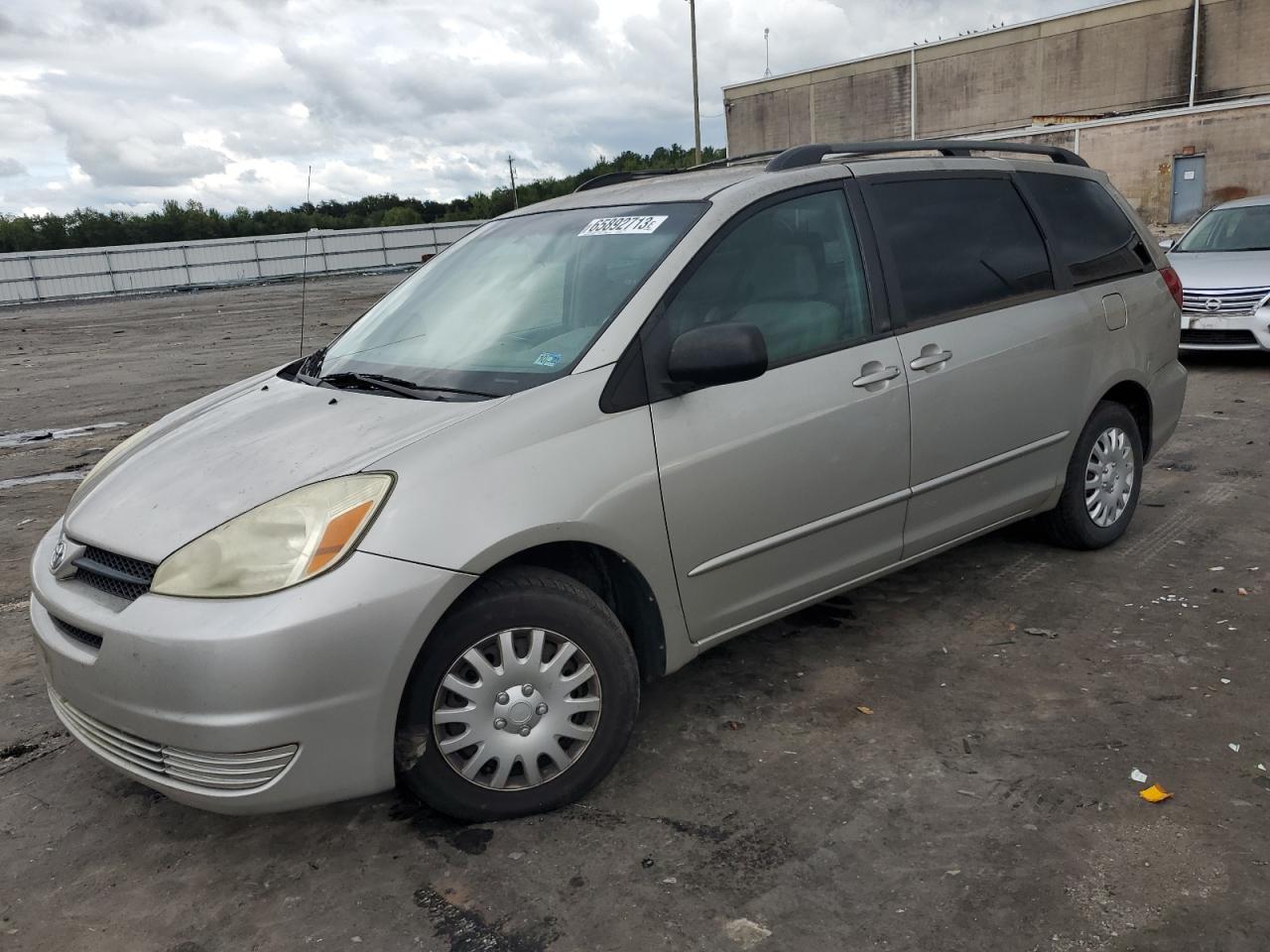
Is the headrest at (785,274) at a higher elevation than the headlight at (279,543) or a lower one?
higher

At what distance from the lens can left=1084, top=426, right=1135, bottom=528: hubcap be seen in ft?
15.0

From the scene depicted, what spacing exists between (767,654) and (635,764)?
0.91 meters

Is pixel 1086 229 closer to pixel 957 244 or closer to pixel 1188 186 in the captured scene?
pixel 957 244

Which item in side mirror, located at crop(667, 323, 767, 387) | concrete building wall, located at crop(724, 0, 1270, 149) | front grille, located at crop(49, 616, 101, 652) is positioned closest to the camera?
front grille, located at crop(49, 616, 101, 652)

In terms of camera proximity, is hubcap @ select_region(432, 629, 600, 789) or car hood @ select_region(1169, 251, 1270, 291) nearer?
hubcap @ select_region(432, 629, 600, 789)

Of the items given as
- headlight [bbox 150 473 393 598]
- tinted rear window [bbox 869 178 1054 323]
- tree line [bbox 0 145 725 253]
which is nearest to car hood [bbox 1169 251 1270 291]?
tinted rear window [bbox 869 178 1054 323]

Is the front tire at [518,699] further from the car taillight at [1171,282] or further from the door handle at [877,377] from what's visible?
→ the car taillight at [1171,282]

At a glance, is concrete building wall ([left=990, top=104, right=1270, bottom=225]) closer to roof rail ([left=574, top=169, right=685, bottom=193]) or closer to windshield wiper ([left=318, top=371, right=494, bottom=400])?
roof rail ([left=574, top=169, right=685, bottom=193])

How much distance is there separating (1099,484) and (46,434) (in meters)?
8.63

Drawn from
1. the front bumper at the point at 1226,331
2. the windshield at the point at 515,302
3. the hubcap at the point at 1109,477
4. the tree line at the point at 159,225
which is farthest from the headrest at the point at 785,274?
the tree line at the point at 159,225

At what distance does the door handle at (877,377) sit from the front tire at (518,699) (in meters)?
1.22

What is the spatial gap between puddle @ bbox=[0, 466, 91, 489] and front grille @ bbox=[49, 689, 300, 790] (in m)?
5.26

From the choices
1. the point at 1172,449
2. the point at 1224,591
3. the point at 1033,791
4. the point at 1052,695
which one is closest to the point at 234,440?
the point at 1033,791

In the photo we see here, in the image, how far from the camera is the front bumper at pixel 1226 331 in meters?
8.84
